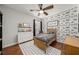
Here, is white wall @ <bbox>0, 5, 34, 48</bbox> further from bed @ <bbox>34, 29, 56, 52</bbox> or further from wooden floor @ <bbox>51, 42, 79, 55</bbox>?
A: wooden floor @ <bbox>51, 42, 79, 55</bbox>

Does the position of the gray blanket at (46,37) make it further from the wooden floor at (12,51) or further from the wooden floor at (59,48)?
the wooden floor at (12,51)

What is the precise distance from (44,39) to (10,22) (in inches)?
27.9

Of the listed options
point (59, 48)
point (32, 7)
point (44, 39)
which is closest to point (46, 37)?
point (44, 39)

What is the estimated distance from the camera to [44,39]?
172cm

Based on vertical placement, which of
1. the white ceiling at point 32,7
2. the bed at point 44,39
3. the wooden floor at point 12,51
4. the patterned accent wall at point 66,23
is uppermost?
the white ceiling at point 32,7

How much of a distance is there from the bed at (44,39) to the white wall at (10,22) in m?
0.40

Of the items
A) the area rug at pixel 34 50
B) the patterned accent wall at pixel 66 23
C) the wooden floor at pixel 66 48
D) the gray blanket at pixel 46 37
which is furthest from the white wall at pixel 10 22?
the wooden floor at pixel 66 48

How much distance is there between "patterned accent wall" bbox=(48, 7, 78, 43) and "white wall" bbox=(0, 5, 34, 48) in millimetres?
599

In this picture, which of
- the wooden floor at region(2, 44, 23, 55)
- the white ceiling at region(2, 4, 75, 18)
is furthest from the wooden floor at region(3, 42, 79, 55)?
the white ceiling at region(2, 4, 75, 18)

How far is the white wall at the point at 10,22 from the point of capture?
65.1 inches

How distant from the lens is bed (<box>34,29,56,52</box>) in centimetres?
171

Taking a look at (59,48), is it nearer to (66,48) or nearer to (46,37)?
(66,48)

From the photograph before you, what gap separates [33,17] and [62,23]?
0.57 meters

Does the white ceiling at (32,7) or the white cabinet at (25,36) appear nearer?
the white ceiling at (32,7)
